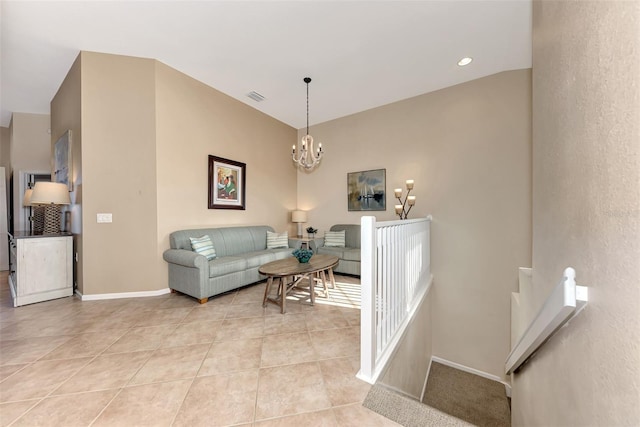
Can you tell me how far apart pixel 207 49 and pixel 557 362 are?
4.04 metres

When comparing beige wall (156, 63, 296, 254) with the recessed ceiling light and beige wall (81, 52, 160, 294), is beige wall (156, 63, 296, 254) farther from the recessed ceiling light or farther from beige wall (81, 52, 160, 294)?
the recessed ceiling light


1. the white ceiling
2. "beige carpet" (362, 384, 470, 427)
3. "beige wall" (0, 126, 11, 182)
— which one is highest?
the white ceiling

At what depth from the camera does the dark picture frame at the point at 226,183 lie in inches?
149

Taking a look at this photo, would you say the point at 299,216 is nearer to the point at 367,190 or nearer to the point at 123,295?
the point at 367,190

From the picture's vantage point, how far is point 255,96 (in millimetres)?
4012

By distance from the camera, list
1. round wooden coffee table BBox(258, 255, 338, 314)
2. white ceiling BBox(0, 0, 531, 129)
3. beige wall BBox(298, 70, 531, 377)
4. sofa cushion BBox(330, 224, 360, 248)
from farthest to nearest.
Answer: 1. sofa cushion BBox(330, 224, 360, 248)
2. beige wall BBox(298, 70, 531, 377)
3. round wooden coffee table BBox(258, 255, 338, 314)
4. white ceiling BBox(0, 0, 531, 129)

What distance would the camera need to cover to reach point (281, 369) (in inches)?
64.2

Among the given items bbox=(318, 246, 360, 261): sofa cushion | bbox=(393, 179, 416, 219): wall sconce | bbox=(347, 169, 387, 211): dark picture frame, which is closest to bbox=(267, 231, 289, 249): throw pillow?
bbox=(318, 246, 360, 261): sofa cushion

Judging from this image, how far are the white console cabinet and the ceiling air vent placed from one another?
3.26 metres

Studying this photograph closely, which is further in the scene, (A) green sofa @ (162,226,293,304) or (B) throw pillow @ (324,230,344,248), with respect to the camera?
(B) throw pillow @ (324,230,344,248)

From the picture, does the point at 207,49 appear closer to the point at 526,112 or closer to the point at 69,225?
the point at 69,225

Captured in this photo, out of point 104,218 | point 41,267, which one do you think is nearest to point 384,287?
point 104,218

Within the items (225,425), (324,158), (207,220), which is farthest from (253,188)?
(225,425)

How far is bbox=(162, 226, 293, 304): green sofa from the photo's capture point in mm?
2777
